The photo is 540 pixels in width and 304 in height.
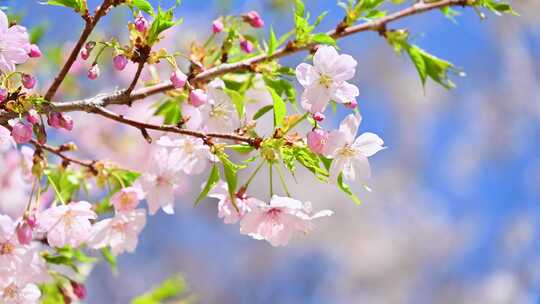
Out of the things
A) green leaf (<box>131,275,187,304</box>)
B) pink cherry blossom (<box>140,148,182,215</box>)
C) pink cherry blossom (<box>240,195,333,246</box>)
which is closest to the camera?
pink cherry blossom (<box>240,195,333,246</box>)

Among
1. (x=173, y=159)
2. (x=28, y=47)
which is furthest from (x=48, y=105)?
(x=173, y=159)

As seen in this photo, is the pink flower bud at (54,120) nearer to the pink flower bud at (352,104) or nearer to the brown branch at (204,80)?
the brown branch at (204,80)

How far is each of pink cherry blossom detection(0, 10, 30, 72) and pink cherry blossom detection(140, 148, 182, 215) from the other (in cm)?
26

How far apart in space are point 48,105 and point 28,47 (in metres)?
0.08

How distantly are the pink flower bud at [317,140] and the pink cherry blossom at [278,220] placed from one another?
110 mm

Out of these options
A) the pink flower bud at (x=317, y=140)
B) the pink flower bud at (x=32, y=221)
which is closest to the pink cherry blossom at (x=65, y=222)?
the pink flower bud at (x=32, y=221)

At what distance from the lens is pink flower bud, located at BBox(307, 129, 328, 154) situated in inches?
37.8

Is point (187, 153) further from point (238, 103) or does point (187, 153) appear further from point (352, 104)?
point (352, 104)

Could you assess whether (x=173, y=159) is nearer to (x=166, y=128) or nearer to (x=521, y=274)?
(x=166, y=128)

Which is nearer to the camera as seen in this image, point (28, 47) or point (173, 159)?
point (28, 47)

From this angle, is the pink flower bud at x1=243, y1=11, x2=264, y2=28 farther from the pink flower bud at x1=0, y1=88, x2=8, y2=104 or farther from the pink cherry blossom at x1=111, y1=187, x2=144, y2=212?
the pink flower bud at x1=0, y1=88, x2=8, y2=104

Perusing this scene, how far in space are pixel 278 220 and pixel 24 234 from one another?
1.10ft

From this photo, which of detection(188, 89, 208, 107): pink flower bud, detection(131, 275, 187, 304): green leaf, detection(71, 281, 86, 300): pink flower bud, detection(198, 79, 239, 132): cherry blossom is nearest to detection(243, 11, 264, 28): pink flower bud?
detection(198, 79, 239, 132): cherry blossom

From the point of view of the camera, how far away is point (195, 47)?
1.23 metres
